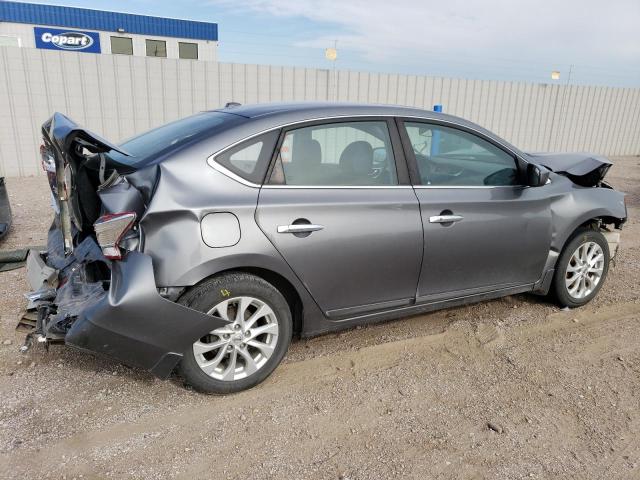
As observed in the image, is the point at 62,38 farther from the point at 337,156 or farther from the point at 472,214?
the point at 472,214

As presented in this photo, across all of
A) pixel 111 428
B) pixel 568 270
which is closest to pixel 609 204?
pixel 568 270

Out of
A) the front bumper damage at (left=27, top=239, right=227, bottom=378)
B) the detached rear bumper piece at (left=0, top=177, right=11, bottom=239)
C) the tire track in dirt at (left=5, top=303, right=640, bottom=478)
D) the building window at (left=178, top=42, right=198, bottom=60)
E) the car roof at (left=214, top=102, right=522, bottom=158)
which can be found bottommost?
the tire track in dirt at (left=5, top=303, right=640, bottom=478)

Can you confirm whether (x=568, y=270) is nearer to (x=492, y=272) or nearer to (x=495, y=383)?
(x=492, y=272)

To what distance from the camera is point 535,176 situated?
3.83m

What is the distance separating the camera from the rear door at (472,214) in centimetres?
347

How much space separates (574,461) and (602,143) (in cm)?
1733

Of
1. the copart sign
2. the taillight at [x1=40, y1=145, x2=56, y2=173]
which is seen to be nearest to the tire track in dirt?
the taillight at [x1=40, y1=145, x2=56, y2=173]

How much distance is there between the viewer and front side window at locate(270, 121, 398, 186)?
121 inches

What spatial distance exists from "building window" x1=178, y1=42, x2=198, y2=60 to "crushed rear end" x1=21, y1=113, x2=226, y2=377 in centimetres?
2679

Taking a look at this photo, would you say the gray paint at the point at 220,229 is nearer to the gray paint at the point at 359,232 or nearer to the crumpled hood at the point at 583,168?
the gray paint at the point at 359,232

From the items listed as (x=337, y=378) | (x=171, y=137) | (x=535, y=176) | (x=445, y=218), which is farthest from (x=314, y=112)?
(x=535, y=176)

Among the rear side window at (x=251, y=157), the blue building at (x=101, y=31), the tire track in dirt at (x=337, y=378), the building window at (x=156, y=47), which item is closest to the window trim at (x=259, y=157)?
the rear side window at (x=251, y=157)

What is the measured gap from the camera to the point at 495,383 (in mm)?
3240

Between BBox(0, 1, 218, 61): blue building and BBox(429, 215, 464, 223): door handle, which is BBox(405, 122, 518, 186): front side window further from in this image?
BBox(0, 1, 218, 61): blue building
